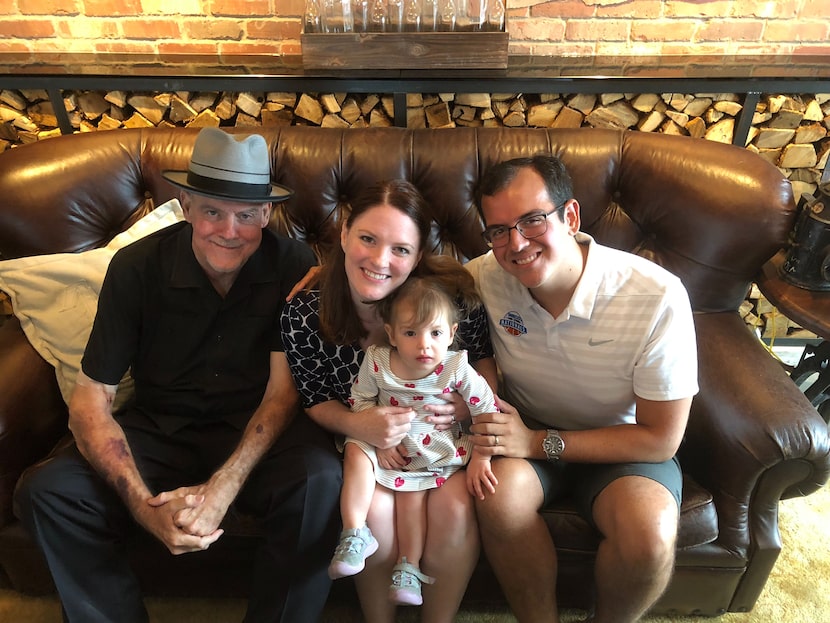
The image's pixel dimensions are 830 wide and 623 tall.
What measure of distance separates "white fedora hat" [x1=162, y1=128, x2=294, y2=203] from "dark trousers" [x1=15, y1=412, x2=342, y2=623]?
0.59m

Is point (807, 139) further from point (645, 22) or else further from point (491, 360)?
point (491, 360)

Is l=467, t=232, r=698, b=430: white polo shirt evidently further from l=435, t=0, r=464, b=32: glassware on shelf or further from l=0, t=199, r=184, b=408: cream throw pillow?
l=0, t=199, r=184, b=408: cream throw pillow

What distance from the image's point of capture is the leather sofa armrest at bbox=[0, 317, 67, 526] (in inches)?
53.1

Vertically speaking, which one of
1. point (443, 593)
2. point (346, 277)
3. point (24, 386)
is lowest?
point (443, 593)

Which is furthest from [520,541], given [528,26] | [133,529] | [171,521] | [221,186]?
[528,26]

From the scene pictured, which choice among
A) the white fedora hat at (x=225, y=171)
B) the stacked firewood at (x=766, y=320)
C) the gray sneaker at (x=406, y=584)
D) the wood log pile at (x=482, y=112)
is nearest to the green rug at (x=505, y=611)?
the gray sneaker at (x=406, y=584)

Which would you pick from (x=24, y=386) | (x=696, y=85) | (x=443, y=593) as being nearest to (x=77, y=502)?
(x=24, y=386)

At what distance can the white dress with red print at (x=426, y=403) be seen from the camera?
1.32 m

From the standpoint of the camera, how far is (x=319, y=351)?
1.39 meters

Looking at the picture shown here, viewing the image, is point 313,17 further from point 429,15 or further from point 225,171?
point 225,171

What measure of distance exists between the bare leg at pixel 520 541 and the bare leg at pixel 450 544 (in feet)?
0.10

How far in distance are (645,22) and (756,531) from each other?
1612 mm

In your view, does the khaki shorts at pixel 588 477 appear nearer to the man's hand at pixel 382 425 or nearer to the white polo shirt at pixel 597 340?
the white polo shirt at pixel 597 340

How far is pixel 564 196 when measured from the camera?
1227mm
